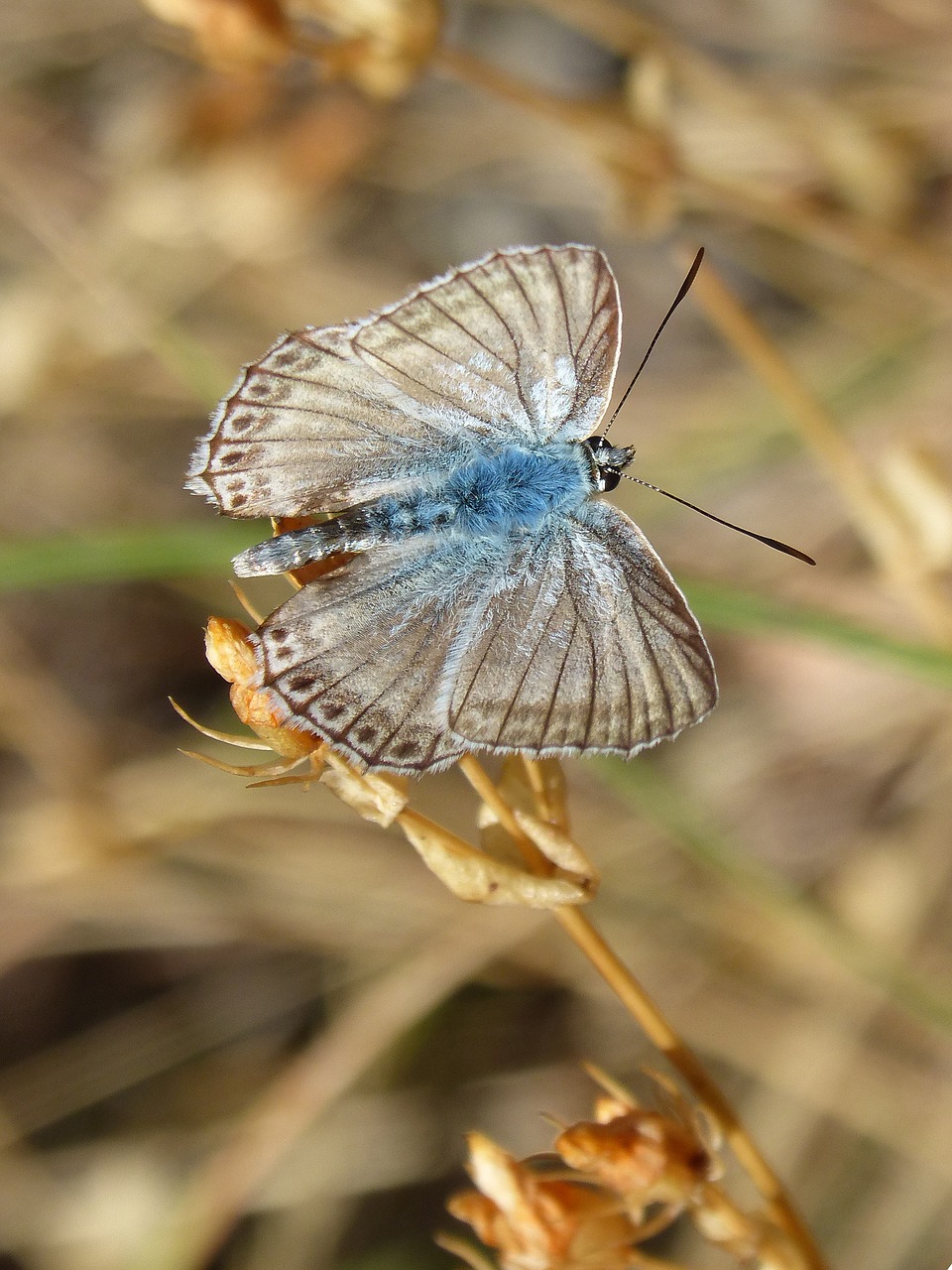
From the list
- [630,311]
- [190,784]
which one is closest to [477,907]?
[190,784]

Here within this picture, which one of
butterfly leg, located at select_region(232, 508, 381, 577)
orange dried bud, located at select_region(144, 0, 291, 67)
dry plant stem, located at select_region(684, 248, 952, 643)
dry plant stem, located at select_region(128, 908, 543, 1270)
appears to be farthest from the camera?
dry plant stem, located at select_region(128, 908, 543, 1270)

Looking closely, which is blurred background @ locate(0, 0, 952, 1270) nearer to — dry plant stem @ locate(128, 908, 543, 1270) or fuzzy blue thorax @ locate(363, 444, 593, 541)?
dry plant stem @ locate(128, 908, 543, 1270)

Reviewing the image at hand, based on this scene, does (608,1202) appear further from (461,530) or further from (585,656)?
→ (461,530)

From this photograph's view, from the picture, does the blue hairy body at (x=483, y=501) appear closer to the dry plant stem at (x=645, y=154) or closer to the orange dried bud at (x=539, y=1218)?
the dry plant stem at (x=645, y=154)

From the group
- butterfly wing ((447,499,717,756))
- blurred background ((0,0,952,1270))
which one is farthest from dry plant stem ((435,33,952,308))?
butterfly wing ((447,499,717,756))

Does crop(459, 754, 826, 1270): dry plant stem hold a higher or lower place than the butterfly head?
lower

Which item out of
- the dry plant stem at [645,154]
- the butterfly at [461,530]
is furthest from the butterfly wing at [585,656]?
the dry plant stem at [645,154]

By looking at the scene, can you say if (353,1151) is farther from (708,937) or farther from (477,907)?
(708,937)
